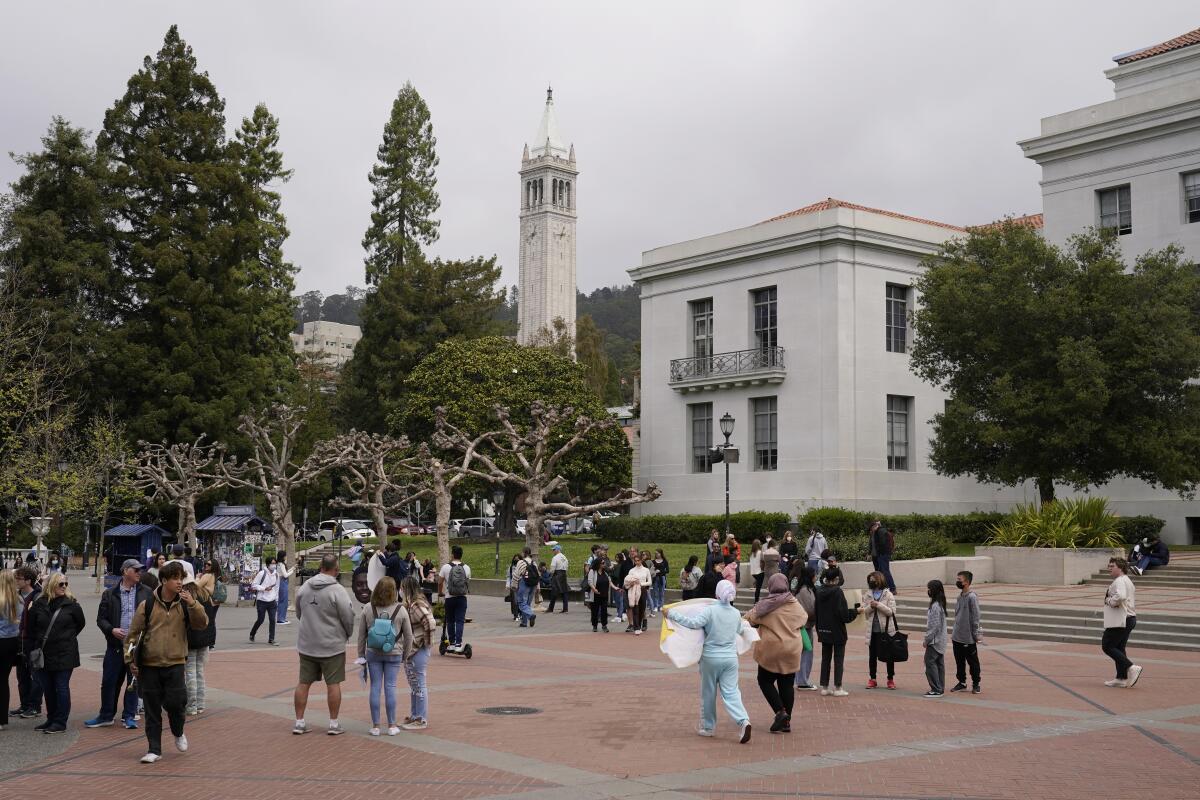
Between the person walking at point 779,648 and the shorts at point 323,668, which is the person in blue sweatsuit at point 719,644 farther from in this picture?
the shorts at point 323,668

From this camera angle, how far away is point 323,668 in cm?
1118

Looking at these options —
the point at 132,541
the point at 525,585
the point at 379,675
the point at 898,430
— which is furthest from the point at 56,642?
the point at 898,430

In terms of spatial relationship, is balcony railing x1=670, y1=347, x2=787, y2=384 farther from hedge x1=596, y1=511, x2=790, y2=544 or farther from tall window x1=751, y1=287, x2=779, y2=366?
hedge x1=596, y1=511, x2=790, y2=544

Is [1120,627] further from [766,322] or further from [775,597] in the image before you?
[766,322]

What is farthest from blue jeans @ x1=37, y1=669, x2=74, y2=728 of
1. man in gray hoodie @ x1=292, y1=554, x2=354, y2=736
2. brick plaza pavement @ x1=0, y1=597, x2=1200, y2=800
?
→ man in gray hoodie @ x1=292, y1=554, x2=354, y2=736

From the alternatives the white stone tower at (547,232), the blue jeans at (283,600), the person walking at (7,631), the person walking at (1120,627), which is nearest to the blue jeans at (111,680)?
the person walking at (7,631)

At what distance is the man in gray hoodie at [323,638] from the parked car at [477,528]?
53831 millimetres

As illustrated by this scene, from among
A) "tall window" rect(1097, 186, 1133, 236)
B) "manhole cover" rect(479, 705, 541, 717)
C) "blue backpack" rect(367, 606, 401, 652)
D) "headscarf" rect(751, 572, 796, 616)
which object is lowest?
"manhole cover" rect(479, 705, 541, 717)

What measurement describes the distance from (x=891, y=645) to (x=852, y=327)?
28.1 meters

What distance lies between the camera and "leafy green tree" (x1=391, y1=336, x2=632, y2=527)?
1879 inches

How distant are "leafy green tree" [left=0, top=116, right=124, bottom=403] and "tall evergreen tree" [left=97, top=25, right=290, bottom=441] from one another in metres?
1.01

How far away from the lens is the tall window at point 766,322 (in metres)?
43.2

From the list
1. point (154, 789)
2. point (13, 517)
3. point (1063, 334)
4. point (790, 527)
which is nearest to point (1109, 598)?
point (154, 789)

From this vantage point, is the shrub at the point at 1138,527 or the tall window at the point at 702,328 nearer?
the shrub at the point at 1138,527
